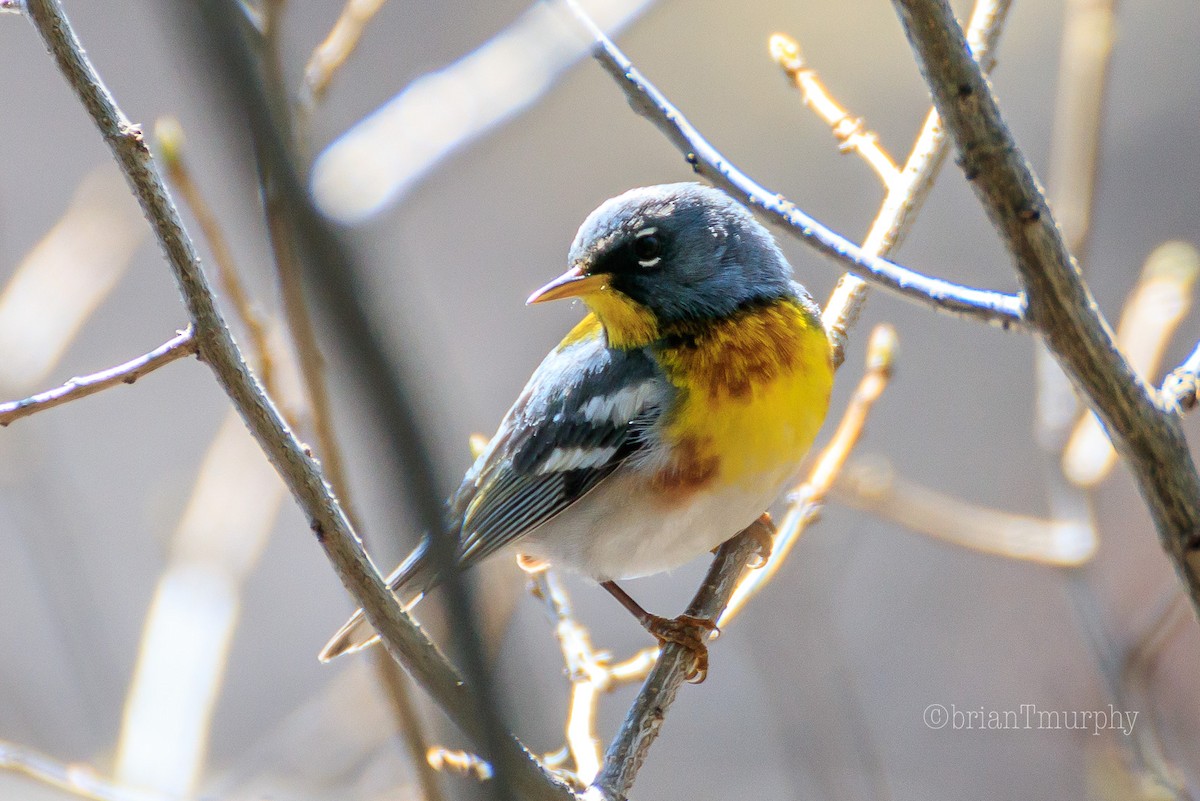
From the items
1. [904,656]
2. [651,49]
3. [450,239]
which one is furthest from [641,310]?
[651,49]

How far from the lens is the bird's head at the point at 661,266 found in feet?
9.83

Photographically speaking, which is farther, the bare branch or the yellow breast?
the yellow breast

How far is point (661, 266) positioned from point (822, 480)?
0.72 metres

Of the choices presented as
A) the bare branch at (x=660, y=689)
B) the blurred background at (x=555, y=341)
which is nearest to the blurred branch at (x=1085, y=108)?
the bare branch at (x=660, y=689)

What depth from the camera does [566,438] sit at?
123 inches

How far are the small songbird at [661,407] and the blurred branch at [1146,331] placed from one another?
84 cm

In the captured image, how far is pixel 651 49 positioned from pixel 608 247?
5.59 metres

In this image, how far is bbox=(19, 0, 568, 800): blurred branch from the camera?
4.65 feet

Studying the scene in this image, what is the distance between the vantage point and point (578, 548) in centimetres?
311

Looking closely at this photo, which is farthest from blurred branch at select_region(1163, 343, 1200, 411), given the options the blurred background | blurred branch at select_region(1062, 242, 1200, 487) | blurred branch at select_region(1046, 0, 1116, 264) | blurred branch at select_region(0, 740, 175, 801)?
blurred branch at select_region(0, 740, 175, 801)

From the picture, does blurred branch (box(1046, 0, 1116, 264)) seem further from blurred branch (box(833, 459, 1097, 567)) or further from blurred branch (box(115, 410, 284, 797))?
blurred branch (box(115, 410, 284, 797))

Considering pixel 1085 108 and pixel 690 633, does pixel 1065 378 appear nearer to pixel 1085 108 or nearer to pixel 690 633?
pixel 1085 108

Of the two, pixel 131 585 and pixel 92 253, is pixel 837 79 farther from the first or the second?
pixel 131 585

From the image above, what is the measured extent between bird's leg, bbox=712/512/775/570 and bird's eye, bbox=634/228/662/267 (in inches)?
30.8
